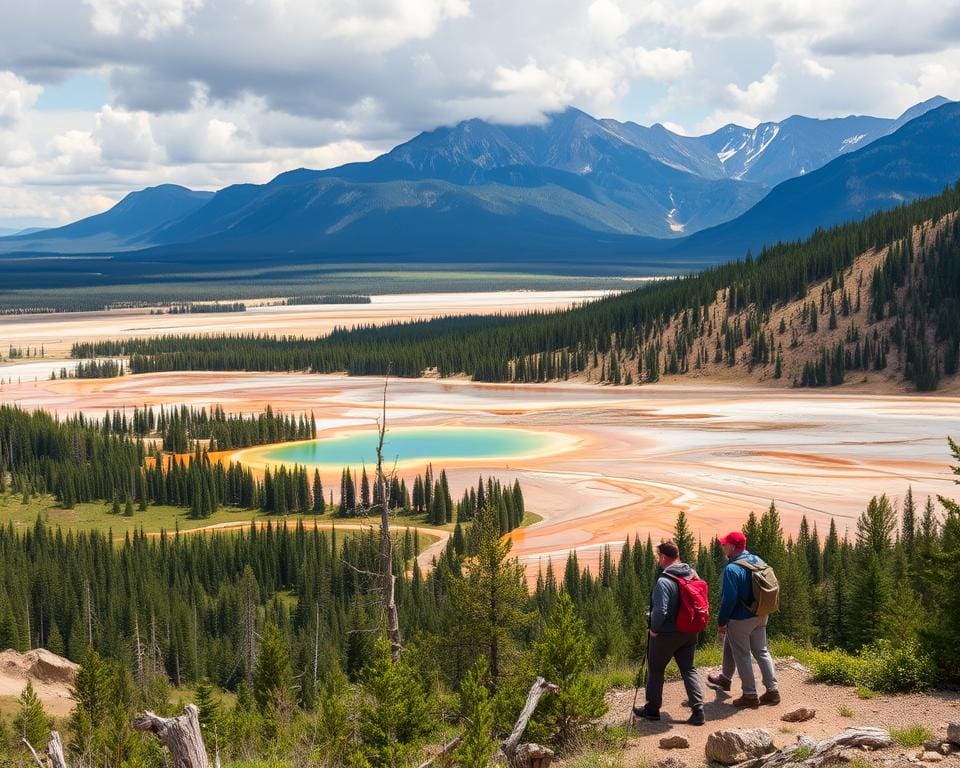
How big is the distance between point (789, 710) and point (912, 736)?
8.79 feet

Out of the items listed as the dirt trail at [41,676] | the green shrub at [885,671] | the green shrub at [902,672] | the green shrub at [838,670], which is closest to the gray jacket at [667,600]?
the green shrub at [885,671]

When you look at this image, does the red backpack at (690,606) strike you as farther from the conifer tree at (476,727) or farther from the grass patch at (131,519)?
the grass patch at (131,519)

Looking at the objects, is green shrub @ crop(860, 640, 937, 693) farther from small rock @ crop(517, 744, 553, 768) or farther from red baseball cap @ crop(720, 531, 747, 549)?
small rock @ crop(517, 744, 553, 768)

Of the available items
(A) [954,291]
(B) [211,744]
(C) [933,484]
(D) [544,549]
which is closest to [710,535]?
(D) [544,549]

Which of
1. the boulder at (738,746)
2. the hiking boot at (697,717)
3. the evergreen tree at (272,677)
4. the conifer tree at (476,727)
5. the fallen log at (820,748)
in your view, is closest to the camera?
Answer: the fallen log at (820,748)

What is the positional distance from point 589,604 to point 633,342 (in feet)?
459

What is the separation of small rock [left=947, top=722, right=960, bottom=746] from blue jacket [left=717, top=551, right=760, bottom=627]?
3706 millimetres

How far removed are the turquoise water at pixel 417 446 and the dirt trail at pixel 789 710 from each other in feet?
292

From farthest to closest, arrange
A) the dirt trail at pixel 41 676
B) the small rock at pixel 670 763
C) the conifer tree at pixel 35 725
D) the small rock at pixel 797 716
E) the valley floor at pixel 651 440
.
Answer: the valley floor at pixel 651 440 → the dirt trail at pixel 41 676 → the conifer tree at pixel 35 725 → the small rock at pixel 797 716 → the small rock at pixel 670 763

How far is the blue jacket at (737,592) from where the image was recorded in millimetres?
20062

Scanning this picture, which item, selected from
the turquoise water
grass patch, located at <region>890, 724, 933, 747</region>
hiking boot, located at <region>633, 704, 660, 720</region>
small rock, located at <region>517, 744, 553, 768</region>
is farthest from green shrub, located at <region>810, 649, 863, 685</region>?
the turquoise water

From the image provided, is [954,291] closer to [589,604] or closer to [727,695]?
[589,604]

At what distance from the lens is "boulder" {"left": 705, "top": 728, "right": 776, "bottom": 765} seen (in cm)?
1764

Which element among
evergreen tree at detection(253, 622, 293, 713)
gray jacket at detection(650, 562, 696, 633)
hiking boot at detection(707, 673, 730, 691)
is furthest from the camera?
evergreen tree at detection(253, 622, 293, 713)
